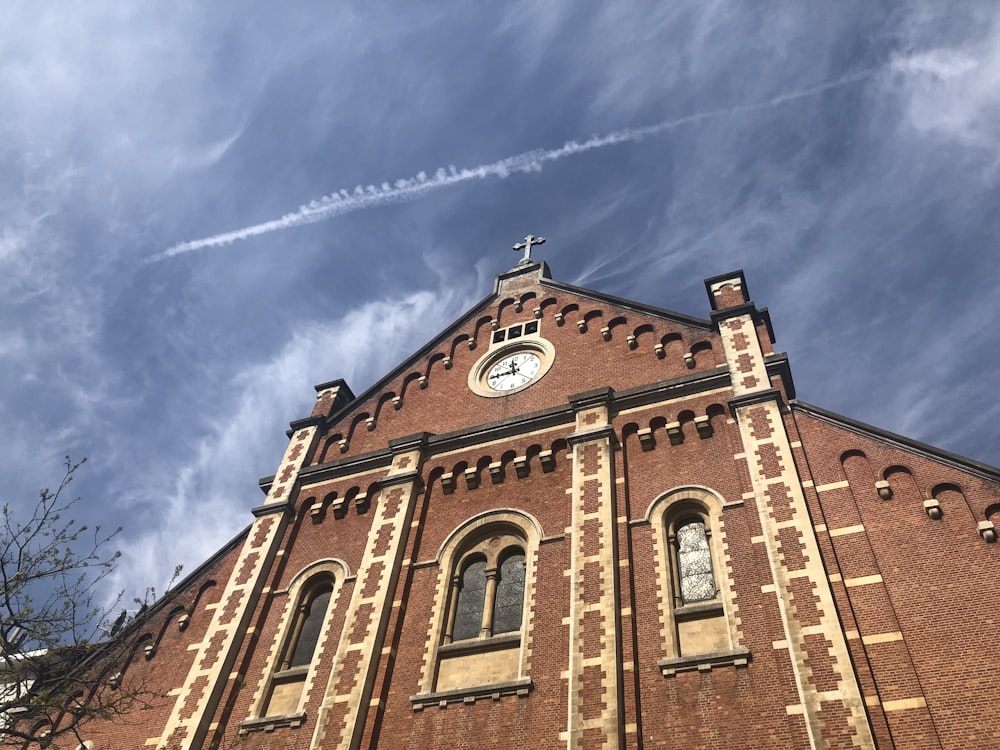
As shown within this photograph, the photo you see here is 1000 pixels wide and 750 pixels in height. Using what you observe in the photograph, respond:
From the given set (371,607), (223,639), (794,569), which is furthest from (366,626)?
(794,569)

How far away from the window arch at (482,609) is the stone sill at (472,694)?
0.06 feet

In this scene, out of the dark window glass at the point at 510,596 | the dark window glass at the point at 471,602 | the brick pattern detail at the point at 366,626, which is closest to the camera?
the brick pattern detail at the point at 366,626

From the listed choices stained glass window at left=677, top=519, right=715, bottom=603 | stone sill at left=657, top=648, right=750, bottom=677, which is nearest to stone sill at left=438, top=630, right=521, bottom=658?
stone sill at left=657, top=648, right=750, bottom=677

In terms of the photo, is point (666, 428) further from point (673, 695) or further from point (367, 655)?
point (367, 655)

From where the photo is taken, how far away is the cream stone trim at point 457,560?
1534 cm

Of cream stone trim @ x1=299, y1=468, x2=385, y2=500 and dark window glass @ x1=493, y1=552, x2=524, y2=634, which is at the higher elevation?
cream stone trim @ x1=299, y1=468, x2=385, y2=500

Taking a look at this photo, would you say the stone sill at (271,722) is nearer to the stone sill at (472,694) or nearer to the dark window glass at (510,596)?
the stone sill at (472,694)

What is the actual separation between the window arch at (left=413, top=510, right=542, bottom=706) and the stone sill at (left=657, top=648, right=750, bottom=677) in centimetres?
262

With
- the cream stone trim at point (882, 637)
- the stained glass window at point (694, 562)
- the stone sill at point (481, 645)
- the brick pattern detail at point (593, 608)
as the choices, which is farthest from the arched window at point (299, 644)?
the cream stone trim at point (882, 637)

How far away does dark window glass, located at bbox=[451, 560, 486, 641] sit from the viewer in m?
16.4

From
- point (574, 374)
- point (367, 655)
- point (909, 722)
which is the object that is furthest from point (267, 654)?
point (909, 722)

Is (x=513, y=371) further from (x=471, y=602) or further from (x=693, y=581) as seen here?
(x=693, y=581)

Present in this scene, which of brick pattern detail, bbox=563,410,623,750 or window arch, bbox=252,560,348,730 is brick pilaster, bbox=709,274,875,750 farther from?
window arch, bbox=252,560,348,730

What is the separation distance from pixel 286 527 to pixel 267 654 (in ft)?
13.1
